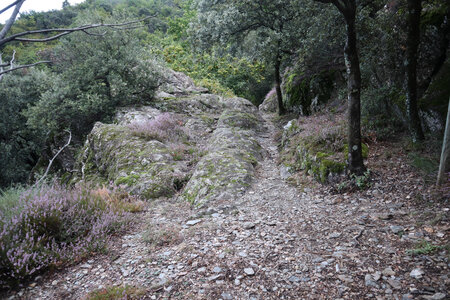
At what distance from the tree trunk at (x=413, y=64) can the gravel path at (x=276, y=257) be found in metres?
1.81

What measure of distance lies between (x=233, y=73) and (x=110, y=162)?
2007cm

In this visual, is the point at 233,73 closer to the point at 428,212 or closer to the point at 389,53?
the point at 389,53

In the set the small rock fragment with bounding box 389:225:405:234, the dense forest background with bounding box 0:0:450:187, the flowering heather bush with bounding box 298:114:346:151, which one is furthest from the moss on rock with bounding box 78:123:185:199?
the small rock fragment with bounding box 389:225:405:234

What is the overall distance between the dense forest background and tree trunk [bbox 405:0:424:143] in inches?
7.4

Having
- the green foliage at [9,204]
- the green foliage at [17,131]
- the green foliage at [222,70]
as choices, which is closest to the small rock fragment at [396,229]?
the green foliage at [9,204]

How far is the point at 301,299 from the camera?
2.79 metres

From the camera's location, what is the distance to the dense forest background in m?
6.22

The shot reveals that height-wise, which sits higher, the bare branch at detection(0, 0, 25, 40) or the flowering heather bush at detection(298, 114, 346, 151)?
the bare branch at detection(0, 0, 25, 40)

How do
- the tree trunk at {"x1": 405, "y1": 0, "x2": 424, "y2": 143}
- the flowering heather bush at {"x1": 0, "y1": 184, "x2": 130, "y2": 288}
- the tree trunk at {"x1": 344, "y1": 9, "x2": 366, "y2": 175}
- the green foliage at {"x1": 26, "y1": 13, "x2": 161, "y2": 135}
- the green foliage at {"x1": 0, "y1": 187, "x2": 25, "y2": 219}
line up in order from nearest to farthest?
the flowering heather bush at {"x1": 0, "y1": 184, "x2": 130, "y2": 288} < the green foliage at {"x1": 0, "y1": 187, "x2": 25, "y2": 219} < the tree trunk at {"x1": 344, "y1": 9, "x2": 366, "y2": 175} < the tree trunk at {"x1": 405, "y1": 0, "x2": 424, "y2": 143} < the green foliage at {"x1": 26, "y1": 13, "x2": 161, "y2": 135}

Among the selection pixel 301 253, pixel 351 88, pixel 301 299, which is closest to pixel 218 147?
pixel 351 88

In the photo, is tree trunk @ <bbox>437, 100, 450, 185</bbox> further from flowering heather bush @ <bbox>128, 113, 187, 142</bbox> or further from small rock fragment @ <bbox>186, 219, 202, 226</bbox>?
flowering heather bush @ <bbox>128, 113, 187, 142</bbox>

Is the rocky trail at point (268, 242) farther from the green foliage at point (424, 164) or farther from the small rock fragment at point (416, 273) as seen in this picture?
the green foliage at point (424, 164)

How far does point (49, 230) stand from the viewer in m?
4.23

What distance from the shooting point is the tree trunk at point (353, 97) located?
16.3 ft
